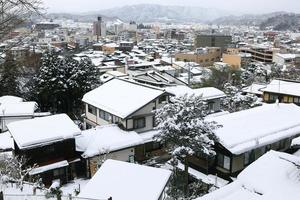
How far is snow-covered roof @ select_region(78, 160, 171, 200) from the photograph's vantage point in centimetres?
920

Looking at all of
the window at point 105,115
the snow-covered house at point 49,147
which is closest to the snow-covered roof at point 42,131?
the snow-covered house at point 49,147

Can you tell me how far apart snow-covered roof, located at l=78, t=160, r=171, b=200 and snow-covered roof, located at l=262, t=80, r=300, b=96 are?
1927 cm

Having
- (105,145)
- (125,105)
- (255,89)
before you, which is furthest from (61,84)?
(255,89)

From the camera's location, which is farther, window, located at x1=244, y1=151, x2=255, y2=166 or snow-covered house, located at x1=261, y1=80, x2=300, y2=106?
snow-covered house, located at x1=261, y1=80, x2=300, y2=106

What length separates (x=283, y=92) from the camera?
26.2 meters

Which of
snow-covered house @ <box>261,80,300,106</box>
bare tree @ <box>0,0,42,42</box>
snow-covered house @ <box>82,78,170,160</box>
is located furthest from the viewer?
snow-covered house @ <box>261,80,300,106</box>

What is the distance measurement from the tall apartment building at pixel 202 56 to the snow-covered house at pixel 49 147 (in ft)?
154

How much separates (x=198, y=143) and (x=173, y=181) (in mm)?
2192

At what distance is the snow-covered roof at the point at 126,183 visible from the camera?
9.20m

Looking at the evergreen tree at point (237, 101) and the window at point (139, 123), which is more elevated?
the window at point (139, 123)

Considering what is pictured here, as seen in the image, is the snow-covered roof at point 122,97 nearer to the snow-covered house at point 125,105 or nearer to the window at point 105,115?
the snow-covered house at point 125,105

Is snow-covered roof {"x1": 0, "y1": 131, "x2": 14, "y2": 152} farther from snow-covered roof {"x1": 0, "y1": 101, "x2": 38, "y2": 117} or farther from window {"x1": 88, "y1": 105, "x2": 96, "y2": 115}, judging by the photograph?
window {"x1": 88, "y1": 105, "x2": 96, "y2": 115}

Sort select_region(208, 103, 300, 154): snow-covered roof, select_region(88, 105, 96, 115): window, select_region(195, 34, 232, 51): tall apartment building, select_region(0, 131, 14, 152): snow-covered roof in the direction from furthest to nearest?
1. select_region(195, 34, 232, 51): tall apartment building
2. select_region(88, 105, 96, 115): window
3. select_region(0, 131, 14, 152): snow-covered roof
4. select_region(208, 103, 300, 154): snow-covered roof

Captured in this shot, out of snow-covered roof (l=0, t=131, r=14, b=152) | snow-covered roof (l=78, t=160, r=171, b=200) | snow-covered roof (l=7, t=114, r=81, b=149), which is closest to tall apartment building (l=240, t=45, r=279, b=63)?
snow-covered roof (l=0, t=131, r=14, b=152)
